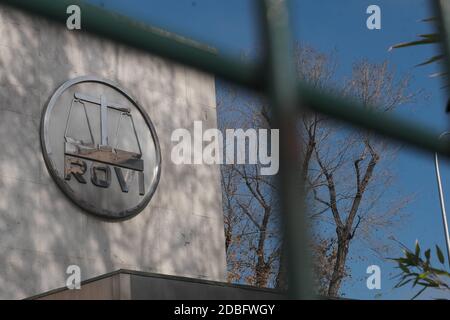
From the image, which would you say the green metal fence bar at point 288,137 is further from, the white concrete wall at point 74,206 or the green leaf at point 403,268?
the white concrete wall at point 74,206

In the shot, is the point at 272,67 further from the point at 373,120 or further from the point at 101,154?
the point at 101,154

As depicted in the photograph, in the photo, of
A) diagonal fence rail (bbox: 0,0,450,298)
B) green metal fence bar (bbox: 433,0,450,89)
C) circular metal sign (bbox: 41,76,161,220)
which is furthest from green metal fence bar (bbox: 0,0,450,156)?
circular metal sign (bbox: 41,76,161,220)

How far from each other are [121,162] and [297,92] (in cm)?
965

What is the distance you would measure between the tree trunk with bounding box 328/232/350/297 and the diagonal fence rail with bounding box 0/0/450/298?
52.5 feet

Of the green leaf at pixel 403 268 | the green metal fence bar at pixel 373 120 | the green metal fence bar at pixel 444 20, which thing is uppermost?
the green metal fence bar at pixel 444 20

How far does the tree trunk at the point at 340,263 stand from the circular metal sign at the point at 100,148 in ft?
21.7

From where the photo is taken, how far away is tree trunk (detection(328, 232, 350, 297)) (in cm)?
1658

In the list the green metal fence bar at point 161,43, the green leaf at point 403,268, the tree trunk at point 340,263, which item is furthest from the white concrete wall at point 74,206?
the green metal fence bar at point 161,43

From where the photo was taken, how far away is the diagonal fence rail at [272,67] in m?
0.63

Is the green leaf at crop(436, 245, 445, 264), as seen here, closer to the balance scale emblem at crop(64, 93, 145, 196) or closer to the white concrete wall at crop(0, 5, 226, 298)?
the white concrete wall at crop(0, 5, 226, 298)

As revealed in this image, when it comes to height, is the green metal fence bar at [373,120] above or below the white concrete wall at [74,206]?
below

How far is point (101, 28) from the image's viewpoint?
27.1 inches
